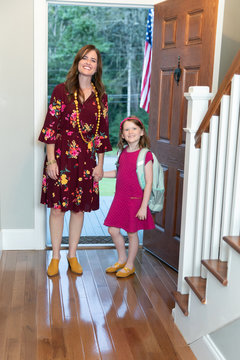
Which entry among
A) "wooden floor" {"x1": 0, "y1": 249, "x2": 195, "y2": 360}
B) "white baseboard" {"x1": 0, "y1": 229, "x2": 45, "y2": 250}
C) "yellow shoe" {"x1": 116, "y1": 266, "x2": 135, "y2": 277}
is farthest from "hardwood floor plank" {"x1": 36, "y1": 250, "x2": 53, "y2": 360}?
"yellow shoe" {"x1": 116, "y1": 266, "x2": 135, "y2": 277}

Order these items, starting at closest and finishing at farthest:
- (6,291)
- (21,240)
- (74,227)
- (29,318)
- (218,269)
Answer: (218,269), (29,318), (6,291), (74,227), (21,240)

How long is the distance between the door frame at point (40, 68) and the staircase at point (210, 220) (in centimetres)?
166

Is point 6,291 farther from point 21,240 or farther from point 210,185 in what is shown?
point 210,185

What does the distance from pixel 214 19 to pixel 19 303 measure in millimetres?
2315

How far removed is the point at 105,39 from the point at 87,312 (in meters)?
8.45

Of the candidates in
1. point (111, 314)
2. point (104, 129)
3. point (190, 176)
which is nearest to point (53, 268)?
point (111, 314)

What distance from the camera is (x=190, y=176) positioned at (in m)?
2.52

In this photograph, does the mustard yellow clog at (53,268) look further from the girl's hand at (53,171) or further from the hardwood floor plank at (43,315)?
the girl's hand at (53,171)

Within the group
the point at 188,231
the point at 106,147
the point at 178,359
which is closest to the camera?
the point at 178,359

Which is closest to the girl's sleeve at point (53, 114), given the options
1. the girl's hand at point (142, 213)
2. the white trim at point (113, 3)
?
the girl's hand at point (142, 213)

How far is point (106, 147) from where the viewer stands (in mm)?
3453

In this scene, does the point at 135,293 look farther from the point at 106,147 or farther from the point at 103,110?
the point at 103,110

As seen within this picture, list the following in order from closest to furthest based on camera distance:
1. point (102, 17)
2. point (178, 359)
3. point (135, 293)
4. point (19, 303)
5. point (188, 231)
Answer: point (178, 359)
point (188, 231)
point (19, 303)
point (135, 293)
point (102, 17)

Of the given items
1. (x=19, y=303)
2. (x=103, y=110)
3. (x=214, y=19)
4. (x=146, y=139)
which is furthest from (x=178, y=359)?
(x=214, y=19)
